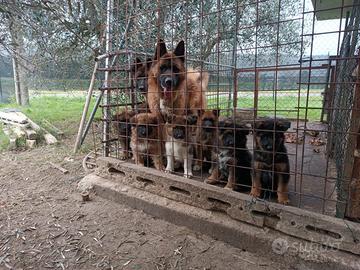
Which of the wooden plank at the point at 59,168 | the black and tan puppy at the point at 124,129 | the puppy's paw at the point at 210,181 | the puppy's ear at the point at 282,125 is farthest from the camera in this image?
the wooden plank at the point at 59,168

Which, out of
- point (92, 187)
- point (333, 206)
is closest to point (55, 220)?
point (92, 187)

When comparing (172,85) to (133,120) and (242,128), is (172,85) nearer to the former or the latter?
(133,120)

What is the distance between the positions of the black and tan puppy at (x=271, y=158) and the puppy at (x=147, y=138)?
5.50ft

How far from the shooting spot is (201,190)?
142 inches

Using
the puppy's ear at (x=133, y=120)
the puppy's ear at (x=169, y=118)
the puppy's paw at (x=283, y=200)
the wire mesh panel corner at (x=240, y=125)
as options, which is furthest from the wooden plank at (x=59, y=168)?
the puppy's paw at (x=283, y=200)

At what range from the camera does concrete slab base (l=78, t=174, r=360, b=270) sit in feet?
8.85

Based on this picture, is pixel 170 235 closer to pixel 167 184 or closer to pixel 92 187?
pixel 167 184

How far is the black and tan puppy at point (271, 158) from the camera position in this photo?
3.19 m

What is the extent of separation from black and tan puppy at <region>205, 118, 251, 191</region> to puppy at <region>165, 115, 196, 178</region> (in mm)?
455

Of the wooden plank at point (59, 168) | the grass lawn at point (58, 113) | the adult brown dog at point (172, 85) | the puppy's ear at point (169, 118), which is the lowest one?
the wooden plank at point (59, 168)

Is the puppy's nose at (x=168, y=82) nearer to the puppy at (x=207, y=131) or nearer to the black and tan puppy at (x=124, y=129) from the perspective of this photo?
the puppy at (x=207, y=131)

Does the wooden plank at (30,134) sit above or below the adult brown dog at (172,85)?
below

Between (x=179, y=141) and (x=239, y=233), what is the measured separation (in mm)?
1586

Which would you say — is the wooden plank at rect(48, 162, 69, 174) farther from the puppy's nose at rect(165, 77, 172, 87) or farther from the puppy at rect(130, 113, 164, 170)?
the puppy's nose at rect(165, 77, 172, 87)
